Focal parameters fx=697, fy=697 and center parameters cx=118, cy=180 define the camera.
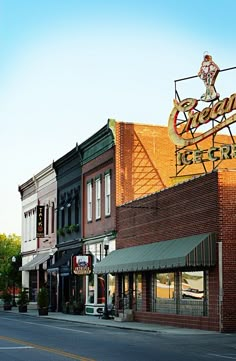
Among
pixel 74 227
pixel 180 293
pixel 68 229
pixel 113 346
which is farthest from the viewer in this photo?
pixel 68 229

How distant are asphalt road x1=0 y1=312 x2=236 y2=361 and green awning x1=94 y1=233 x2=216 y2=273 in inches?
114

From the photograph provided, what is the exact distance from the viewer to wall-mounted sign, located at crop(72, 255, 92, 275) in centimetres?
3938

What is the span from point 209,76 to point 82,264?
14.8 metres

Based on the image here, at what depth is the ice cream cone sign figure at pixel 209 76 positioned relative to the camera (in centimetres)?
2948

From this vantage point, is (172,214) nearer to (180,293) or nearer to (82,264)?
(180,293)

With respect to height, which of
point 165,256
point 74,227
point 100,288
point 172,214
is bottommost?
point 100,288

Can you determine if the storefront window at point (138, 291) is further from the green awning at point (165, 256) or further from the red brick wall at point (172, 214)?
the red brick wall at point (172, 214)

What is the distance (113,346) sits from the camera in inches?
768

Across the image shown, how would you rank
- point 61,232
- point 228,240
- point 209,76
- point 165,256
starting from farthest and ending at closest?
point 61,232, point 209,76, point 165,256, point 228,240

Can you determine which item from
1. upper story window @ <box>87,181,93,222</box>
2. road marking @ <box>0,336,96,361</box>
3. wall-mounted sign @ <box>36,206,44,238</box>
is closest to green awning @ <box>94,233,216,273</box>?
upper story window @ <box>87,181,93,222</box>

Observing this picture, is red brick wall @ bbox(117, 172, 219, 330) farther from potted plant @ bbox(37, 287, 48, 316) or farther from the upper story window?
potted plant @ bbox(37, 287, 48, 316)

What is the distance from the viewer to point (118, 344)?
2025 centimetres

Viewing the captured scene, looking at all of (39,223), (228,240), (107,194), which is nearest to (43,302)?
(107,194)

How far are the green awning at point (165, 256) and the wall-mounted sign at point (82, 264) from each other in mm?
3080
